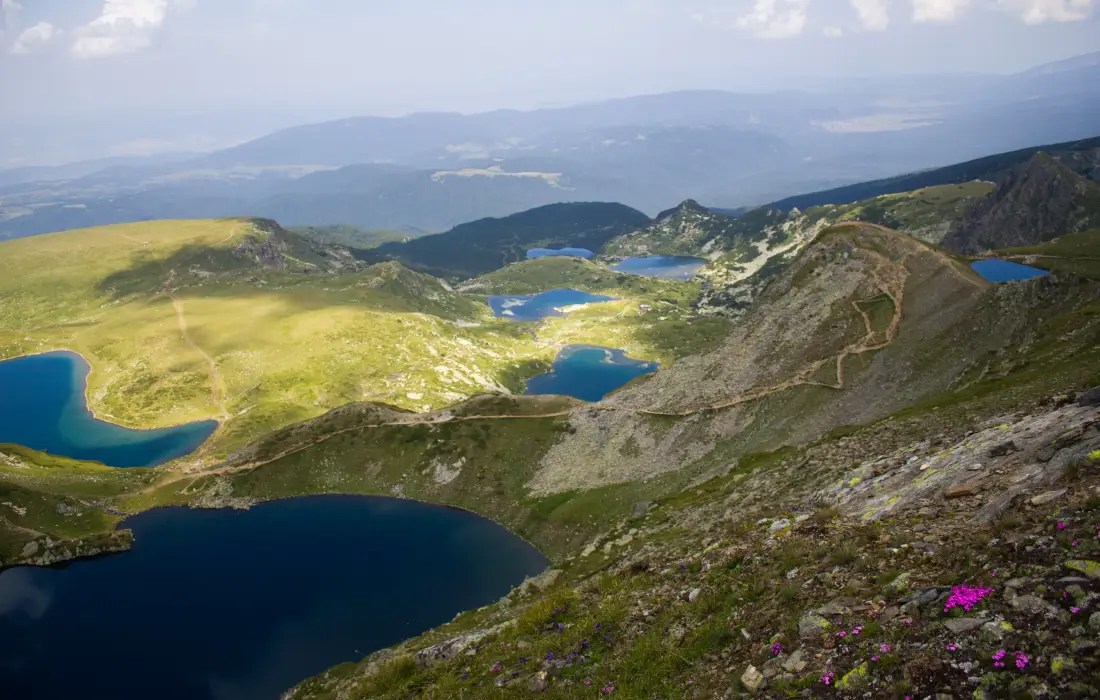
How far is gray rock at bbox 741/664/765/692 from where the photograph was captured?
1688 centimetres

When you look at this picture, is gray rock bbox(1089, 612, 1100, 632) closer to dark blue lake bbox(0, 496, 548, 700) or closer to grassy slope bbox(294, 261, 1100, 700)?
grassy slope bbox(294, 261, 1100, 700)

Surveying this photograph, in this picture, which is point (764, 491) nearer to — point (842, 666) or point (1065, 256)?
point (842, 666)

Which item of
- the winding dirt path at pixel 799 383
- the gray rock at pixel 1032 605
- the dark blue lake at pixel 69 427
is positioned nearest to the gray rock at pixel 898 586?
the gray rock at pixel 1032 605

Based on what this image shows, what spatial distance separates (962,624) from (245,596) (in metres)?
89.1

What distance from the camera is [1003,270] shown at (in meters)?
94.4

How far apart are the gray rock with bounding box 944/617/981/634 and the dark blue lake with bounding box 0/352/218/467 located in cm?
16081

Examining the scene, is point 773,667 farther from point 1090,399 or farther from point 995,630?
point 1090,399

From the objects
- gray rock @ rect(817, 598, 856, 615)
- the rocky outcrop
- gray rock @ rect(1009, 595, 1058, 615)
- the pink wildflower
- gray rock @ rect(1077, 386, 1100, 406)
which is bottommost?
the rocky outcrop

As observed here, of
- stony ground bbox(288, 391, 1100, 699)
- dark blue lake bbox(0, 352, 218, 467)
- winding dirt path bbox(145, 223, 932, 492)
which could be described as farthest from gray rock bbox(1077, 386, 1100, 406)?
dark blue lake bbox(0, 352, 218, 467)

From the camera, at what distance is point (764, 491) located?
48.0 meters

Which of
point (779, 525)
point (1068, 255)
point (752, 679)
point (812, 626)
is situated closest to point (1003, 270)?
point (1068, 255)

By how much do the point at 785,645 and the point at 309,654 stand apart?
6653 centimetres

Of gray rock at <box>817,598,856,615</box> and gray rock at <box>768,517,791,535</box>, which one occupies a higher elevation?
gray rock at <box>817,598,856,615</box>

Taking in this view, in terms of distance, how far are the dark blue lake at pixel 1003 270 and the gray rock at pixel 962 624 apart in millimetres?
98146
